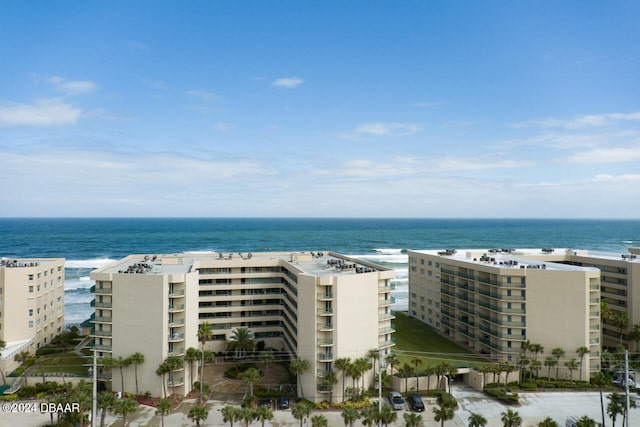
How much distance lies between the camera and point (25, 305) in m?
56.2

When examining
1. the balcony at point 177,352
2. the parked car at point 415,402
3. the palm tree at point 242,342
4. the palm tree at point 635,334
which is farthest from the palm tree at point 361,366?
the palm tree at point 635,334

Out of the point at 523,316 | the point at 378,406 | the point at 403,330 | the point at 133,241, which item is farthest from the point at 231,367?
the point at 133,241

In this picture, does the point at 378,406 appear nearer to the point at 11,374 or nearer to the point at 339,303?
the point at 339,303

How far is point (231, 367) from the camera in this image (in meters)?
53.2

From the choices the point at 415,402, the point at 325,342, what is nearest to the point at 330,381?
the point at 325,342

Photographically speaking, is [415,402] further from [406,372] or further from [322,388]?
[322,388]

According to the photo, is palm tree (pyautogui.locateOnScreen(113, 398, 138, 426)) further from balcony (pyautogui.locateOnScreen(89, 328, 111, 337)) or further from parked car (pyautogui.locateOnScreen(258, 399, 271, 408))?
balcony (pyautogui.locateOnScreen(89, 328, 111, 337))

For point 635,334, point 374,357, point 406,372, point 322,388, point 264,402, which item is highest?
point 635,334

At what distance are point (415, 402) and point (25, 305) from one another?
51299 mm

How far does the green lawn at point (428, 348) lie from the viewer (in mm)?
51812

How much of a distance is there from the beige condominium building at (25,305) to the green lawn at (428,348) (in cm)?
4794

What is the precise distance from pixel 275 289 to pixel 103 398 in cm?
2858

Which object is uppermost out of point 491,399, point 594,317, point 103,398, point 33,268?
point 33,268

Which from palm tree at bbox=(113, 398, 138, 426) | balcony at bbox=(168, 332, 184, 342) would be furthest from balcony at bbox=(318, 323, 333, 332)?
palm tree at bbox=(113, 398, 138, 426)
